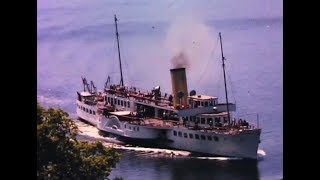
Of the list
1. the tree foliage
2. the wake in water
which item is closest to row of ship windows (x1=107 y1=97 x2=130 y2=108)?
the wake in water

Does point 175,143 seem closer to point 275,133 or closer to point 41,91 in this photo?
point 275,133

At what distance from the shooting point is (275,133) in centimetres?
346

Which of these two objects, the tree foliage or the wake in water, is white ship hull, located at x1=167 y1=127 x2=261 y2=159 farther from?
the tree foliage

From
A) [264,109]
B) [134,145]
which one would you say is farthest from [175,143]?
[264,109]

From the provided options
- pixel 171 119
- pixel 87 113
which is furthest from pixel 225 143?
pixel 87 113

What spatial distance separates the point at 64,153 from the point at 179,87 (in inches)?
26.6

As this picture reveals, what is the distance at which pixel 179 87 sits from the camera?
3549 mm

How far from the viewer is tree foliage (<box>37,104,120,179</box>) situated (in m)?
3.34

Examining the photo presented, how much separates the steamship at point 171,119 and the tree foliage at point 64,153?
0.16 m

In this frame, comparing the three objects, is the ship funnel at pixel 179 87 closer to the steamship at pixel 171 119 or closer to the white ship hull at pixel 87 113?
the steamship at pixel 171 119
